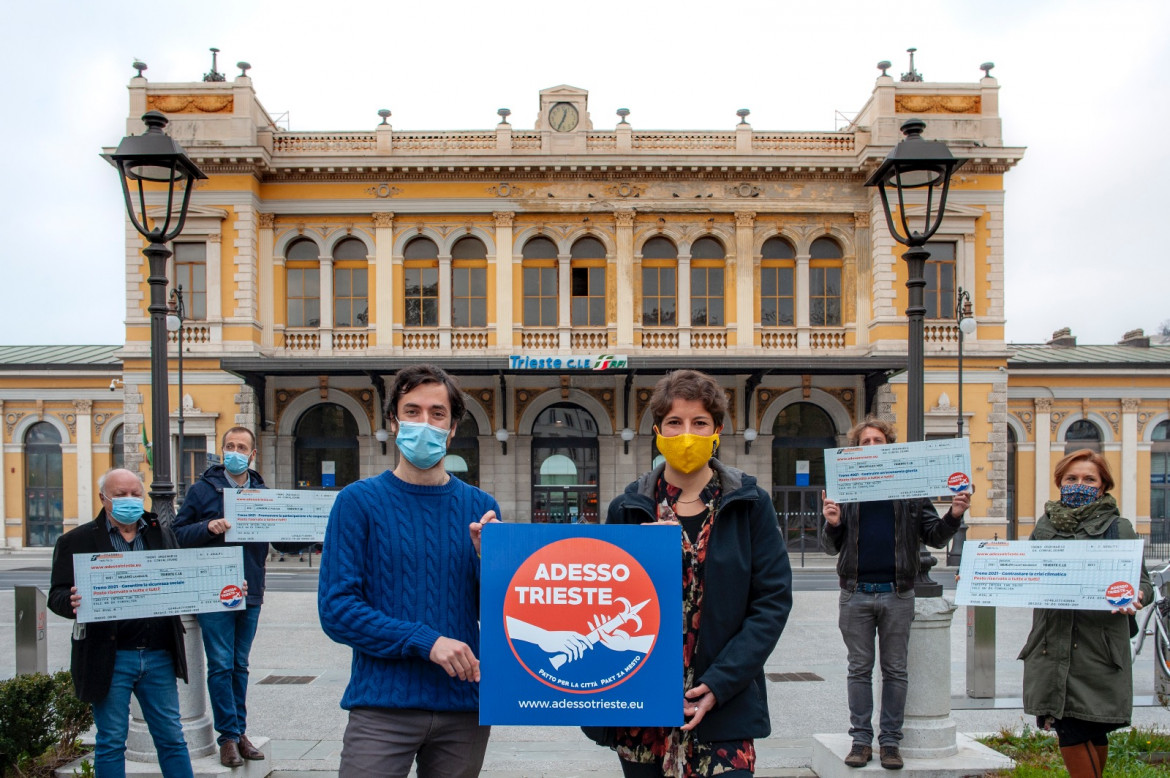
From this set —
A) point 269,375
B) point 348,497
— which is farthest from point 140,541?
point 269,375

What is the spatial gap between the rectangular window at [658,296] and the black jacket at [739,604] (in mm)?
22683

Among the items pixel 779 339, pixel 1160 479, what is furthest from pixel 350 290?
pixel 1160 479

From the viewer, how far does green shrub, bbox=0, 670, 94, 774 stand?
538 centimetres

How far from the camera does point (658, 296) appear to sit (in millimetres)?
25875

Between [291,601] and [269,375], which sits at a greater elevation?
[269,375]

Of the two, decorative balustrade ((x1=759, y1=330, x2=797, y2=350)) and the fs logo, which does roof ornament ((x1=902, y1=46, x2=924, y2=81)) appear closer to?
decorative balustrade ((x1=759, y1=330, x2=797, y2=350))

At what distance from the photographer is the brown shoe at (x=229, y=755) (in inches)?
212

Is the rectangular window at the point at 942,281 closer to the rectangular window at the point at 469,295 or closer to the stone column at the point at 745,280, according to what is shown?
the stone column at the point at 745,280

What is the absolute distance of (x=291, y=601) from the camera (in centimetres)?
1509

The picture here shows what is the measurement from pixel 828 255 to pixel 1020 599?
876 inches

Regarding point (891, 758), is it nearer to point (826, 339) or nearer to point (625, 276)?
point (625, 276)

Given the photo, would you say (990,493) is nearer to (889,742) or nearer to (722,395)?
(889,742)

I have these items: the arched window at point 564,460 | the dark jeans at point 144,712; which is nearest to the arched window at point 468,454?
the arched window at point 564,460

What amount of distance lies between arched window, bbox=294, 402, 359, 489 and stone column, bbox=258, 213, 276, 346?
8.63 ft
